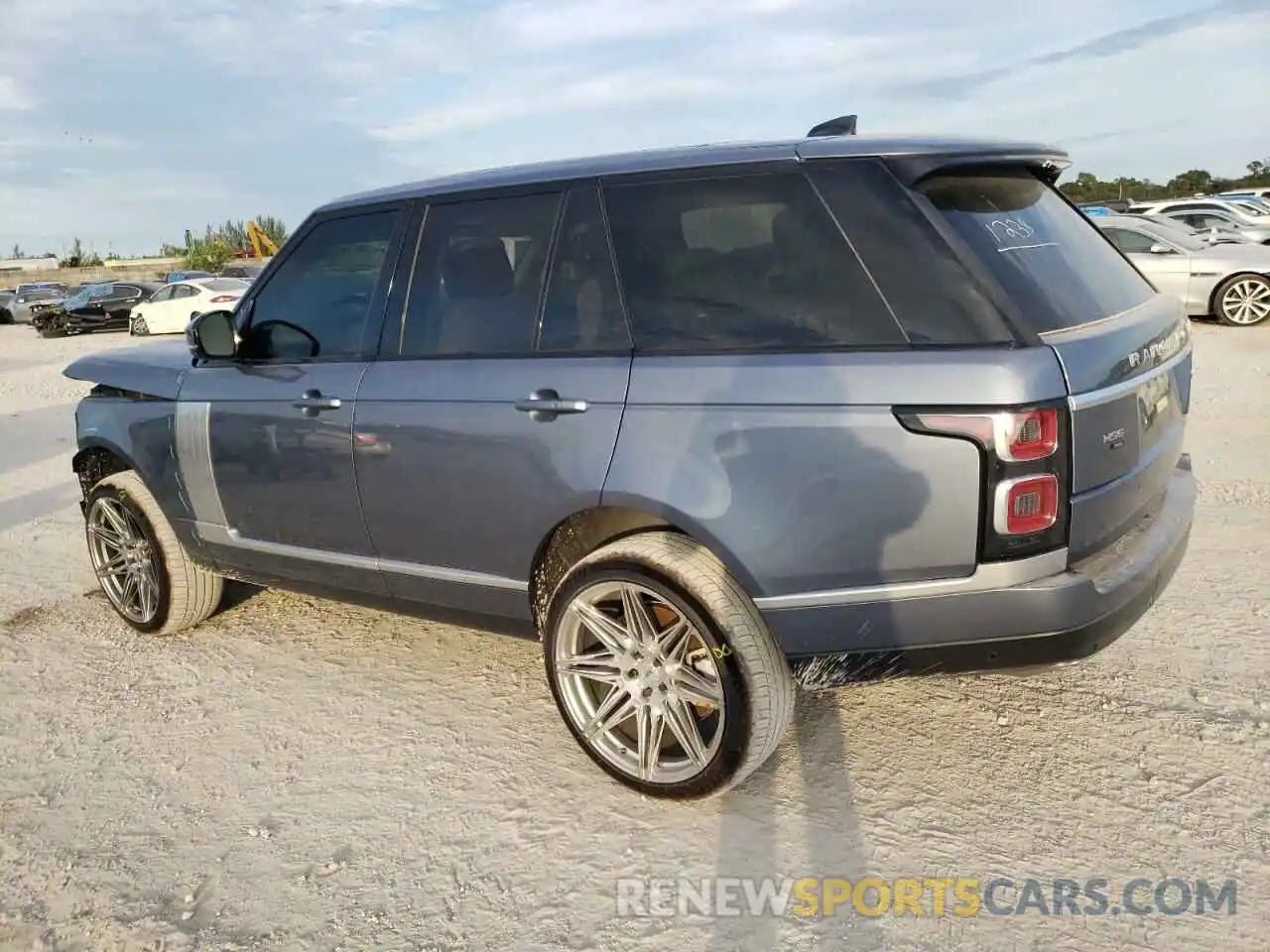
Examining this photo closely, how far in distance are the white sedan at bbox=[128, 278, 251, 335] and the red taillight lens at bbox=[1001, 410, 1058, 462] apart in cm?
2250

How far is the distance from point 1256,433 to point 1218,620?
12.0ft

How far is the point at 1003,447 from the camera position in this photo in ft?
7.53

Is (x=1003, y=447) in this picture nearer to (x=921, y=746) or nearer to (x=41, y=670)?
(x=921, y=746)

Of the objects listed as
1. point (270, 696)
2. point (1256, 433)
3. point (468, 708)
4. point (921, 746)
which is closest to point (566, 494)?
point (468, 708)

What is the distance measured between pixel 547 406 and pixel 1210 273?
12435mm

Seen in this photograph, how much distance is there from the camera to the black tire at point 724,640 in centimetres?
264

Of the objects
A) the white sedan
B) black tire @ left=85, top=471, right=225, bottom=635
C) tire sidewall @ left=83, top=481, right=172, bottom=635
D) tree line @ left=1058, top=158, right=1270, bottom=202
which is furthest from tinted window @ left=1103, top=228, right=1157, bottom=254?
tree line @ left=1058, top=158, right=1270, bottom=202

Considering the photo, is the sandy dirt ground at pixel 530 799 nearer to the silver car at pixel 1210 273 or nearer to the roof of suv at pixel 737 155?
the roof of suv at pixel 737 155

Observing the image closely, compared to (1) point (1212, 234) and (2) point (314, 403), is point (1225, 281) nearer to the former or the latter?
(1) point (1212, 234)

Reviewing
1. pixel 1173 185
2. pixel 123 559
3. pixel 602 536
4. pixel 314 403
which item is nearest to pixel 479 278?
pixel 314 403

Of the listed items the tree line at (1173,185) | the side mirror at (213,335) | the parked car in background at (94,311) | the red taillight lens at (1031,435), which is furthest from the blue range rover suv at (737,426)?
the tree line at (1173,185)

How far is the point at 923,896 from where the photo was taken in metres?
2.44

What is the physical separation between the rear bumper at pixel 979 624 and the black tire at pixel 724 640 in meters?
0.07

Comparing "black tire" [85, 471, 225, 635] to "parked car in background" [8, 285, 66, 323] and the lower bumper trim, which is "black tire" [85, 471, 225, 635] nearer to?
the lower bumper trim
